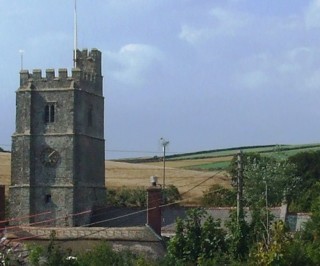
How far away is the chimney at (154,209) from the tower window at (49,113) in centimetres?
1850

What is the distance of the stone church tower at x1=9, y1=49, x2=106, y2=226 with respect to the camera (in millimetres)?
78875

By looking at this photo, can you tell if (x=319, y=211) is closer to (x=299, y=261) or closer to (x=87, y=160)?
(x=299, y=261)

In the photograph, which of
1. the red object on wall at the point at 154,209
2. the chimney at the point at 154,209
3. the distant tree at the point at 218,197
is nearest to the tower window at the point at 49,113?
the distant tree at the point at 218,197

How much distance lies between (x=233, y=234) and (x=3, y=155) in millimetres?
73035

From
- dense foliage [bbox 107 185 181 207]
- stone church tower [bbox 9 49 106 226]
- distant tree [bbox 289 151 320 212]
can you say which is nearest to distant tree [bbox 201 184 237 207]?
dense foliage [bbox 107 185 181 207]

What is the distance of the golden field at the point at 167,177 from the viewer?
332ft

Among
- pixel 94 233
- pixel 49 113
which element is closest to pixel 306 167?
pixel 49 113

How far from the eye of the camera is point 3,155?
116062 millimetres

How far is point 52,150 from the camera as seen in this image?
263ft

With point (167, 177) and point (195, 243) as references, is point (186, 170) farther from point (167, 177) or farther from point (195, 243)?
point (195, 243)

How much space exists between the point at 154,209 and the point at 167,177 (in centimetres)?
4204

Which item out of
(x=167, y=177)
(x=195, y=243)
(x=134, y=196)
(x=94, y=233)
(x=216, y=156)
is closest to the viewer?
(x=195, y=243)

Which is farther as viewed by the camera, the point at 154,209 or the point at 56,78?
the point at 56,78

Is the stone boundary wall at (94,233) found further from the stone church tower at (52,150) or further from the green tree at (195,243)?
the green tree at (195,243)
